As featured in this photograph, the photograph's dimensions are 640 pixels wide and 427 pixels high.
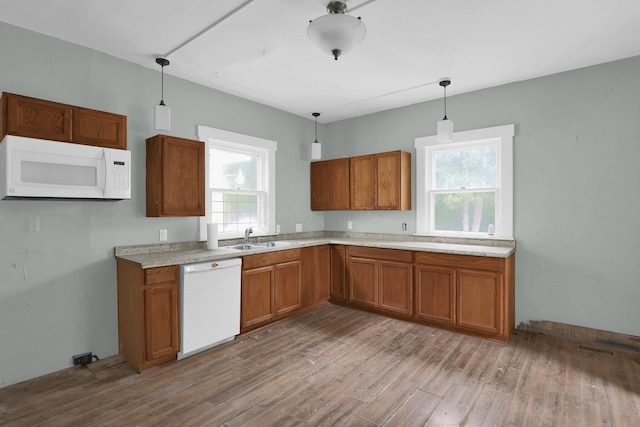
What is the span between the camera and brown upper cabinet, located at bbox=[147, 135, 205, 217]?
123 inches

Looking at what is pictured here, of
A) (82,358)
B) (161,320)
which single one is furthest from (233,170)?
(82,358)

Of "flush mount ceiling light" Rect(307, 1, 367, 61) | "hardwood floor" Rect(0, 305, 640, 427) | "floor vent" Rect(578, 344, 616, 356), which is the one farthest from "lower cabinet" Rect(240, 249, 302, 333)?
"floor vent" Rect(578, 344, 616, 356)

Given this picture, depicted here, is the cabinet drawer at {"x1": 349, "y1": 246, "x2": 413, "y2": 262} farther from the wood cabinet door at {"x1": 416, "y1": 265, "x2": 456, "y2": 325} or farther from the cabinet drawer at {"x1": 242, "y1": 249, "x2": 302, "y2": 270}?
the cabinet drawer at {"x1": 242, "y1": 249, "x2": 302, "y2": 270}

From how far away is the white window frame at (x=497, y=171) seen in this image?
3.75 metres

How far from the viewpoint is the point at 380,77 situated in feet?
11.8

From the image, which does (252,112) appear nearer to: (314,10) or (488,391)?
(314,10)

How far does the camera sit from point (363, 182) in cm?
466

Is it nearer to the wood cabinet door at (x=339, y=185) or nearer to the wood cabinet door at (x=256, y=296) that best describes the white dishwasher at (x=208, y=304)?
the wood cabinet door at (x=256, y=296)

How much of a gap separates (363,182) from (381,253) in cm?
110

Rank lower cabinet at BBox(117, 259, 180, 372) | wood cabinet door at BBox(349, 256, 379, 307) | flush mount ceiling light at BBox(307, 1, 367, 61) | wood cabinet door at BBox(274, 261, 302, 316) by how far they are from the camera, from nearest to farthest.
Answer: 1. flush mount ceiling light at BBox(307, 1, 367, 61)
2. lower cabinet at BBox(117, 259, 180, 372)
3. wood cabinet door at BBox(274, 261, 302, 316)
4. wood cabinet door at BBox(349, 256, 379, 307)

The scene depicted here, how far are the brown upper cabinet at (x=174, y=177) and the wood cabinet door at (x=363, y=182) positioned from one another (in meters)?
2.17

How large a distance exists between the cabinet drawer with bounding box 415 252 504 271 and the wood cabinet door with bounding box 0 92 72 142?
3.55m

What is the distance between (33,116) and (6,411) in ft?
6.76

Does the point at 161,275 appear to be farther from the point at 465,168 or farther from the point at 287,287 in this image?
the point at 465,168
